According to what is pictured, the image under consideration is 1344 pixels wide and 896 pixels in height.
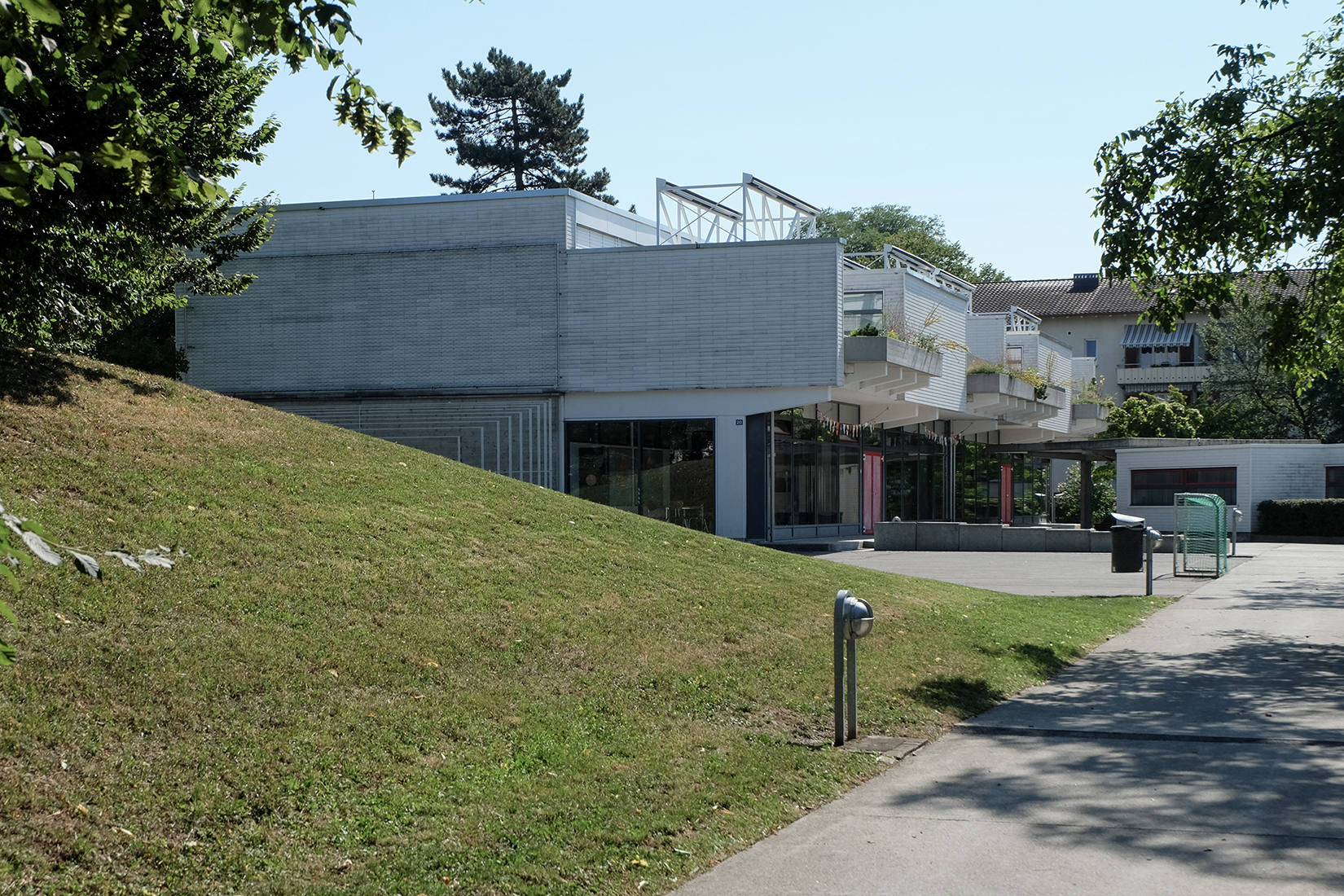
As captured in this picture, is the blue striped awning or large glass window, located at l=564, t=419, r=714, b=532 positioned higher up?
the blue striped awning

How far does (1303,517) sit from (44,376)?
3918 cm

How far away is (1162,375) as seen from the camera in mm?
81125

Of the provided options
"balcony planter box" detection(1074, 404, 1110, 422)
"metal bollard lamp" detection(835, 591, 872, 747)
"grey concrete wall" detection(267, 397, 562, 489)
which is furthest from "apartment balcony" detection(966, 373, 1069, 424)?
"metal bollard lamp" detection(835, 591, 872, 747)

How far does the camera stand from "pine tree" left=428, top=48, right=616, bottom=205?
192 feet

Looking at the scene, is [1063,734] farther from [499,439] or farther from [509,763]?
[499,439]

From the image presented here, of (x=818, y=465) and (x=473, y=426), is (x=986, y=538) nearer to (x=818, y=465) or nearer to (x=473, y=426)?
(x=818, y=465)

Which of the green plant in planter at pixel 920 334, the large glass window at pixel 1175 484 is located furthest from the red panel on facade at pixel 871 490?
the large glass window at pixel 1175 484

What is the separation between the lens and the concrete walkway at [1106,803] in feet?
17.5

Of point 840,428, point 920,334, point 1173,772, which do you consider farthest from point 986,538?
point 1173,772

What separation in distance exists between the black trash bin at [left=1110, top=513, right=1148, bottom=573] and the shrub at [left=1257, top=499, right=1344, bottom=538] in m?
22.3

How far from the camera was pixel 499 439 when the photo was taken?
1280 inches

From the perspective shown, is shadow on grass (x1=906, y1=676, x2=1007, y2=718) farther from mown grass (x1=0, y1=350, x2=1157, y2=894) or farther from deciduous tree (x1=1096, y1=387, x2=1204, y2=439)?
deciduous tree (x1=1096, y1=387, x2=1204, y2=439)

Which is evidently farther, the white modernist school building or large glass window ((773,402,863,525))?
large glass window ((773,402,863,525))

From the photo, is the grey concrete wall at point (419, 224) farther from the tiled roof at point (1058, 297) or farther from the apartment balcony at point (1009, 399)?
the tiled roof at point (1058, 297)
